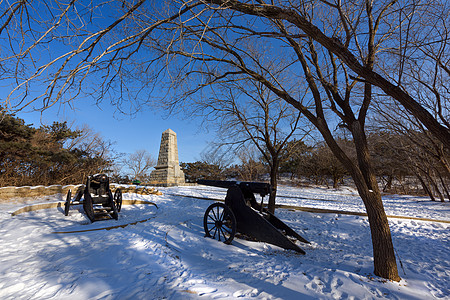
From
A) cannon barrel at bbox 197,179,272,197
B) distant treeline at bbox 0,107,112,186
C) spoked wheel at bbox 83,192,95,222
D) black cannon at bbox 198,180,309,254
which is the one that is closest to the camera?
black cannon at bbox 198,180,309,254

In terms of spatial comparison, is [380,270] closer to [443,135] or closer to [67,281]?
[443,135]

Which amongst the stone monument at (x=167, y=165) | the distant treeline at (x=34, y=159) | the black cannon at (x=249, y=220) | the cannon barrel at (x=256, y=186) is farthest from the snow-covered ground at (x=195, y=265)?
the stone monument at (x=167, y=165)

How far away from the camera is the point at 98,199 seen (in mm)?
6621

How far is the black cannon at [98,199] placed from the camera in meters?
6.29

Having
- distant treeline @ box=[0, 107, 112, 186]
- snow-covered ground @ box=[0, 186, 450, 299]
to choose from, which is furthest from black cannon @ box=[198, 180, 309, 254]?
distant treeline @ box=[0, 107, 112, 186]

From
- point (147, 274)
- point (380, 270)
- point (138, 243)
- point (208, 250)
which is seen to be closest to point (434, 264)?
point (380, 270)

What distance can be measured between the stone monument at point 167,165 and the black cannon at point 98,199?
11599 mm

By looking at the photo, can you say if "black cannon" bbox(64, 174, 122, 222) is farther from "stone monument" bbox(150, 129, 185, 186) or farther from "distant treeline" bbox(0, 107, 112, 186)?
"stone monument" bbox(150, 129, 185, 186)

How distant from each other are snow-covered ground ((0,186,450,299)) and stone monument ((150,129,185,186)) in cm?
1373

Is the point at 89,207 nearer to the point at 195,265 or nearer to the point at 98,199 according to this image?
the point at 98,199

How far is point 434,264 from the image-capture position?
356cm

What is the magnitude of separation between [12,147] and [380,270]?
12.8m

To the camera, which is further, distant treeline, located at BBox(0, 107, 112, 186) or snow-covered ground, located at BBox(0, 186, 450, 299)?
distant treeline, located at BBox(0, 107, 112, 186)

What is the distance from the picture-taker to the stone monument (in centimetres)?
1925
